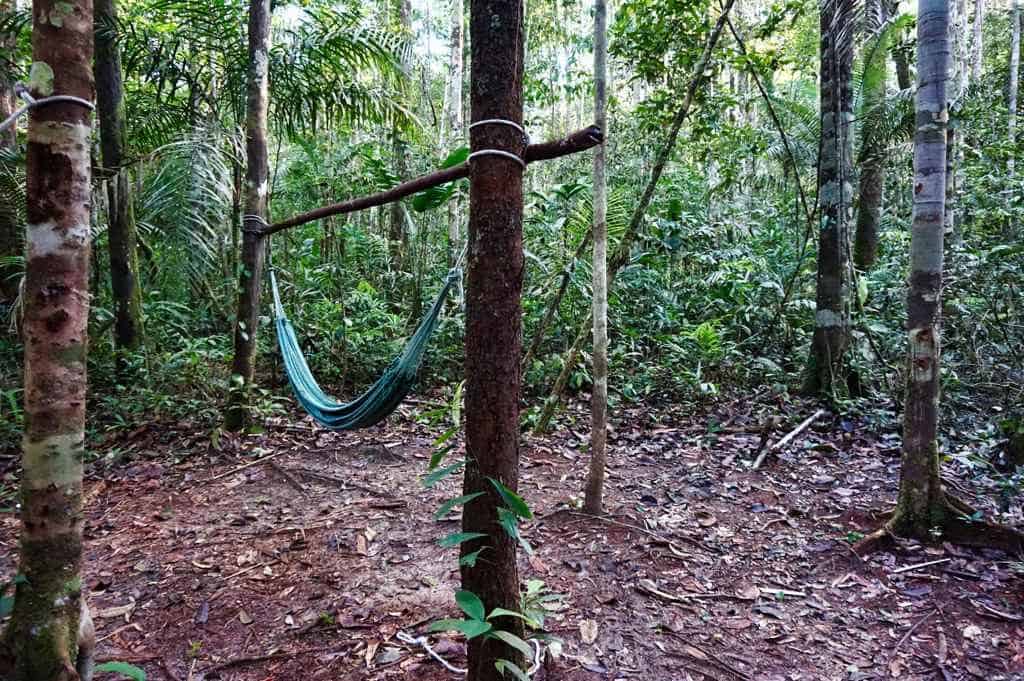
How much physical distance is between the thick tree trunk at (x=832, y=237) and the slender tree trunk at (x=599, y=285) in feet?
6.52

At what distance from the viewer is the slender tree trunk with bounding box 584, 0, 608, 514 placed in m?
2.42

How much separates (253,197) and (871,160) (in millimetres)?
4384

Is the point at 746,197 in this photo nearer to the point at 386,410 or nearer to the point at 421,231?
the point at 421,231

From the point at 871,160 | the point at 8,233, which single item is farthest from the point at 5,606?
the point at 871,160

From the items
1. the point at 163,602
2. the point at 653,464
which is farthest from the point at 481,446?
the point at 653,464

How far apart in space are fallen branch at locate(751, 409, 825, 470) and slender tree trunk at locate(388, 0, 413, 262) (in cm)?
305

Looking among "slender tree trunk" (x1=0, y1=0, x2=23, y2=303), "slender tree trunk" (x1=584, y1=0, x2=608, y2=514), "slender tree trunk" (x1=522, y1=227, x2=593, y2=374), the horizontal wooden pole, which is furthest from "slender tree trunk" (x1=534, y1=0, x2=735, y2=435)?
"slender tree trunk" (x1=0, y1=0, x2=23, y2=303)

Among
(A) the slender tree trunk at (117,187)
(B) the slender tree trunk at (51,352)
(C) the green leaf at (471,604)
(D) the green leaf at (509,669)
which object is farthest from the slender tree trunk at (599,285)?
(A) the slender tree trunk at (117,187)

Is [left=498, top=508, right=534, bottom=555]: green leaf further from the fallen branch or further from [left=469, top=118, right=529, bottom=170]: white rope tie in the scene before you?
the fallen branch

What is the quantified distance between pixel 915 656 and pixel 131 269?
4.35m

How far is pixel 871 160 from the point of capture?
469cm

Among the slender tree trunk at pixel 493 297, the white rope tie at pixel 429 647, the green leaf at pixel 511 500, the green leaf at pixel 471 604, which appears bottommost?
the white rope tie at pixel 429 647

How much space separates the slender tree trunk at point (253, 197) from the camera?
3.30m

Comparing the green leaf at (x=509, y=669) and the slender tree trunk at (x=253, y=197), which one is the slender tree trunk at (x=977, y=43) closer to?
the slender tree trunk at (x=253, y=197)
